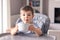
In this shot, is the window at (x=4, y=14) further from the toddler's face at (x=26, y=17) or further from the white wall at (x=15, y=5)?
the toddler's face at (x=26, y=17)

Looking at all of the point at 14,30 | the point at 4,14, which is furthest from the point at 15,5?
the point at 14,30

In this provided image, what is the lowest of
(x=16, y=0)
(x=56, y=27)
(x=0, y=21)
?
(x=56, y=27)

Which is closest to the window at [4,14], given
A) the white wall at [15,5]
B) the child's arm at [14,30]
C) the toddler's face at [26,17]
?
the white wall at [15,5]

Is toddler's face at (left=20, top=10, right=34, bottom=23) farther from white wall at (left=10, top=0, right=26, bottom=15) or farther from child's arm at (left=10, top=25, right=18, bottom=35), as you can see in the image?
white wall at (left=10, top=0, right=26, bottom=15)

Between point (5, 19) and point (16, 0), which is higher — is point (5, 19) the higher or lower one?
the lower one

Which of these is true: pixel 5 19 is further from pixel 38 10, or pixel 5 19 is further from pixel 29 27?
pixel 29 27

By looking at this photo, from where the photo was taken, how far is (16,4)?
4.22 meters

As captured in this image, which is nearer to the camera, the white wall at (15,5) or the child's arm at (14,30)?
the child's arm at (14,30)

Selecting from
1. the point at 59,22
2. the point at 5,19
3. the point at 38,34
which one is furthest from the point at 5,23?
the point at 38,34

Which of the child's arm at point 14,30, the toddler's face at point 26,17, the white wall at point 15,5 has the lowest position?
the child's arm at point 14,30

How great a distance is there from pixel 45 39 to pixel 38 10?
10.5 ft

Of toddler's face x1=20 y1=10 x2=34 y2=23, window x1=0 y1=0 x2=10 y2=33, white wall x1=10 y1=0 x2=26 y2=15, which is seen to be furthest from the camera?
white wall x1=10 y1=0 x2=26 y2=15

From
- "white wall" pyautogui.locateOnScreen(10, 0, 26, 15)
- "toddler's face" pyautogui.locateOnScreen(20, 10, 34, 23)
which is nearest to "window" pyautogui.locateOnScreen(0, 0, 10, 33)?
"white wall" pyautogui.locateOnScreen(10, 0, 26, 15)

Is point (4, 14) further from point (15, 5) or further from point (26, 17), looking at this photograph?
point (26, 17)
